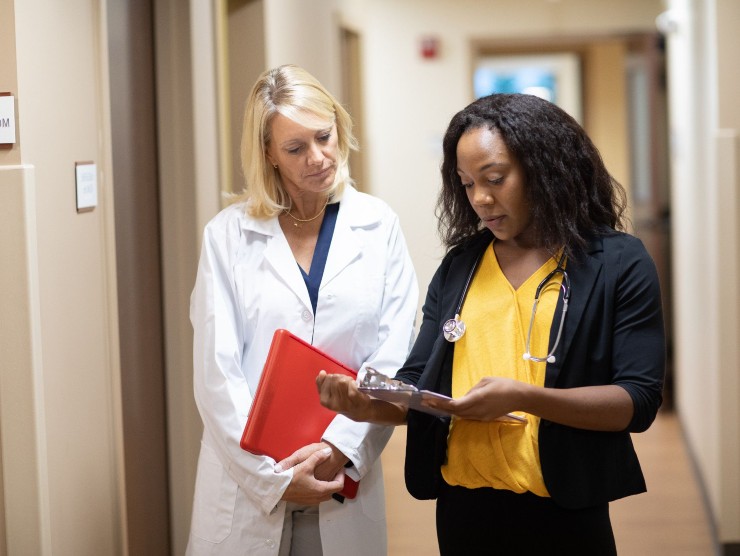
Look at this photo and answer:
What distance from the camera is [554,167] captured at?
156 cm

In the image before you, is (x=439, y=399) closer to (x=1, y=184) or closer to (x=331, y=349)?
(x=331, y=349)

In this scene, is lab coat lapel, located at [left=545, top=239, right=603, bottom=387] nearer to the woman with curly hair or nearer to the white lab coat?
the woman with curly hair

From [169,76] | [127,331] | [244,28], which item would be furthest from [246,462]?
[244,28]

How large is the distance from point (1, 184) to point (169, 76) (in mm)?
1018

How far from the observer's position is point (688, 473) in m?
4.73

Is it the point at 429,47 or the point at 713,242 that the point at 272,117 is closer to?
the point at 713,242

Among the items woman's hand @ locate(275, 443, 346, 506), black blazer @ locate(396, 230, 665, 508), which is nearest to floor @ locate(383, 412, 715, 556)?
woman's hand @ locate(275, 443, 346, 506)

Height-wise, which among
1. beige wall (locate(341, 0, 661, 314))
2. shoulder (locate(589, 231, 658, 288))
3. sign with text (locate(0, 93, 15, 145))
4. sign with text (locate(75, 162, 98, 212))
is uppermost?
beige wall (locate(341, 0, 661, 314))

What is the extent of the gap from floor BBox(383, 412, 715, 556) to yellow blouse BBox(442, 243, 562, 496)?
Result: 7.02ft

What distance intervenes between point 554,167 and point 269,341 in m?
0.76

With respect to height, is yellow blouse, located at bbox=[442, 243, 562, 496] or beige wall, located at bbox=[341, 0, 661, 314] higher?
beige wall, located at bbox=[341, 0, 661, 314]

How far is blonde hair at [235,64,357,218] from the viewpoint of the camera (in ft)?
6.61

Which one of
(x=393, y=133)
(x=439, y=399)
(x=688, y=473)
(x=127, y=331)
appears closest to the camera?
(x=439, y=399)

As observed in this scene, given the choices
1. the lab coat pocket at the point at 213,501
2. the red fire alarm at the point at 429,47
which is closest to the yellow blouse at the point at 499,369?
the lab coat pocket at the point at 213,501
